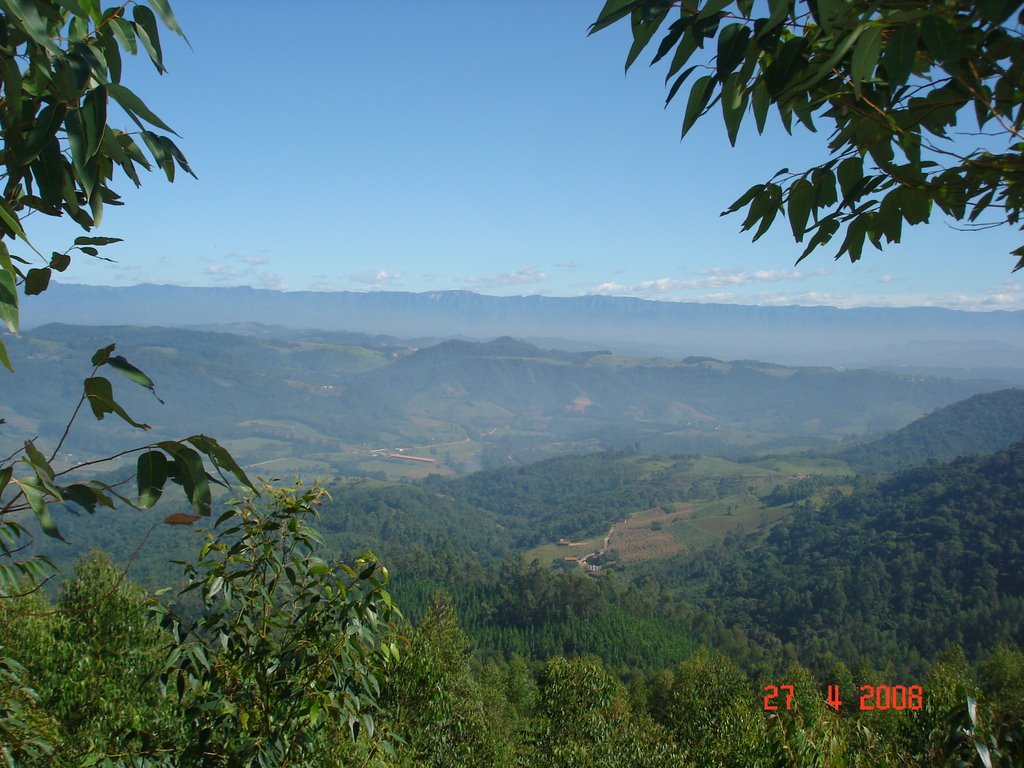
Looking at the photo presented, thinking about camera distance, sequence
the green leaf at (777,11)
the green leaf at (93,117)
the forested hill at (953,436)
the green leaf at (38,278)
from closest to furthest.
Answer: the green leaf at (777,11)
the green leaf at (93,117)
the green leaf at (38,278)
the forested hill at (953,436)

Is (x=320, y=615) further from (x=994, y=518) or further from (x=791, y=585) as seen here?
(x=994, y=518)

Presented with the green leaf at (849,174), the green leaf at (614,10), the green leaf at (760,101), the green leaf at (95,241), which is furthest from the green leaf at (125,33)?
the green leaf at (849,174)

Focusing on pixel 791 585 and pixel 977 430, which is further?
pixel 977 430

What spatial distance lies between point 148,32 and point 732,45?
1.10m

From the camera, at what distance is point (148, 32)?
4.05ft

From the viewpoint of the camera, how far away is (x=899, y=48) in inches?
32.1

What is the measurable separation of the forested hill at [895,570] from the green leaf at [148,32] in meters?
54.4

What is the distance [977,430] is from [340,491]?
137 m

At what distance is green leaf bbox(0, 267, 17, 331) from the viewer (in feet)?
2.67

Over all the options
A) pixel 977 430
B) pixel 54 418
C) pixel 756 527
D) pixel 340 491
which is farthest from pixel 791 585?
pixel 54 418

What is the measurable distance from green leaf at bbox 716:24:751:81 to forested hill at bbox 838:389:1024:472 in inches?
5511

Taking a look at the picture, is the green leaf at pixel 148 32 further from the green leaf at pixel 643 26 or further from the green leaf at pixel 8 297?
the green leaf at pixel 643 26

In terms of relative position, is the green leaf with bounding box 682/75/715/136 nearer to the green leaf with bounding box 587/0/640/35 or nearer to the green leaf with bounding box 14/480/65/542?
the green leaf with bounding box 587/0/640/35

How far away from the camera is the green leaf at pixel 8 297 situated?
813 mm
